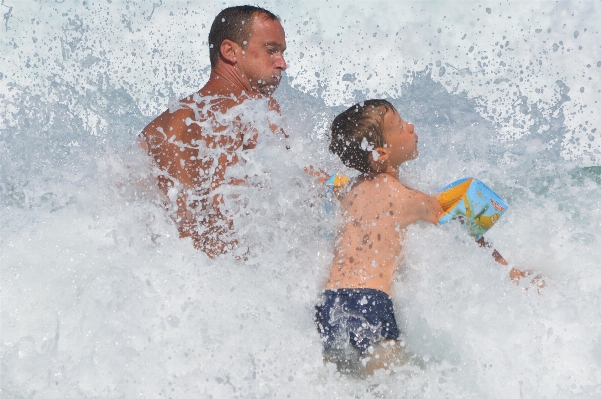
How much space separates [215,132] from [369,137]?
69 centimetres

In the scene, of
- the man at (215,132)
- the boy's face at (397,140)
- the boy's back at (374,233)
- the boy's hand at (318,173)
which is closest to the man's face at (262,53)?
the man at (215,132)

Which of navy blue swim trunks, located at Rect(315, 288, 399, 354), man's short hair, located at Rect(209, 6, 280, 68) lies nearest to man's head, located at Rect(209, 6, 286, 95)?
man's short hair, located at Rect(209, 6, 280, 68)

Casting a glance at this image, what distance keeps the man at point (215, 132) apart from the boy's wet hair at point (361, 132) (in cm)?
35

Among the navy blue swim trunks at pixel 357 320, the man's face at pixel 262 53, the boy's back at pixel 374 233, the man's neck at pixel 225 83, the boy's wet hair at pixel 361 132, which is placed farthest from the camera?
the man's face at pixel 262 53

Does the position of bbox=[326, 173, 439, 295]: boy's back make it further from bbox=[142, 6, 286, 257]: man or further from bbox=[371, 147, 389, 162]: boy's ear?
bbox=[142, 6, 286, 257]: man

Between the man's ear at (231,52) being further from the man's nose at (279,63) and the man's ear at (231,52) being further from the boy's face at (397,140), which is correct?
the boy's face at (397,140)

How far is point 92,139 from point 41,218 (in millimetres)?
1183

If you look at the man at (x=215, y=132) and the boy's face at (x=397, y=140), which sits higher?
the boy's face at (x=397, y=140)

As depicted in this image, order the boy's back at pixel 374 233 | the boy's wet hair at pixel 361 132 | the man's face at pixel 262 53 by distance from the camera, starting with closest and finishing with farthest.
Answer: the boy's back at pixel 374 233 → the boy's wet hair at pixel 361 132 → the man's face at pixel 262 53

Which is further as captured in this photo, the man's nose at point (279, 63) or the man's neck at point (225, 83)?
the man's nose at point (279, 63)

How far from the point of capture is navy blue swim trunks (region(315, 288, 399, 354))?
2.86 meters

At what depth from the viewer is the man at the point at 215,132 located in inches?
126

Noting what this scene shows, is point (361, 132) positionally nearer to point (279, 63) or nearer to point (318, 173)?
point (318, 173)

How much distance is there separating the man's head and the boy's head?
0.58 m
